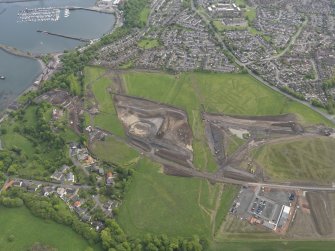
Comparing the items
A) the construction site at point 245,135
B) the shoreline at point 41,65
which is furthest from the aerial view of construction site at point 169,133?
the shoreline at point 41,65

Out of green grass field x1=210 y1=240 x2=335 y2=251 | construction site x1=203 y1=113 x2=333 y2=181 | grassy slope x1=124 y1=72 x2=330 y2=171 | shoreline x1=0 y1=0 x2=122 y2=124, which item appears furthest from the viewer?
shoreline x1=0 y1=0 x2=122 y2=124

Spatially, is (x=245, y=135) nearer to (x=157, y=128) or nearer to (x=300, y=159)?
(x=300, y=159)

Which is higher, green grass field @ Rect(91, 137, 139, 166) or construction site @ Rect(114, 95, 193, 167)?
construction site @ Rect(114, 95, 193, 167)

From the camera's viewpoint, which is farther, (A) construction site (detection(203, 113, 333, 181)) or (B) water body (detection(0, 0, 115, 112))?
(B) water body (detection(0, 0, 115, 112))

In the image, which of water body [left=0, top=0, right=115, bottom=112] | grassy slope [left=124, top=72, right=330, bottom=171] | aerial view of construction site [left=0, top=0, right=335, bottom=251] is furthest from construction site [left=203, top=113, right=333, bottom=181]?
water body [left=0, top=0, right=115, bottom=112]

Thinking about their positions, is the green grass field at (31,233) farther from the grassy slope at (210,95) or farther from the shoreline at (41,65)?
the grassy slope at (210,95)

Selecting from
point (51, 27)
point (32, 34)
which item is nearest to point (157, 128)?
point (32, 34)

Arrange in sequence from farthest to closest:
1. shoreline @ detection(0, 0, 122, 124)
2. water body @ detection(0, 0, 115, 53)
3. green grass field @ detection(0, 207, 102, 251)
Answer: water body @ detection(0, 0, 115, 53) → shoreline @ detection(0, 0, 122, 124) → green grass field @ detection(0, 207, 102, 251)

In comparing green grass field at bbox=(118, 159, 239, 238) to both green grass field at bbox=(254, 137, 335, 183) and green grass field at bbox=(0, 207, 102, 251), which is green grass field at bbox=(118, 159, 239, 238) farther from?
green grass field at bbox=(254, 137, 335, 183)
